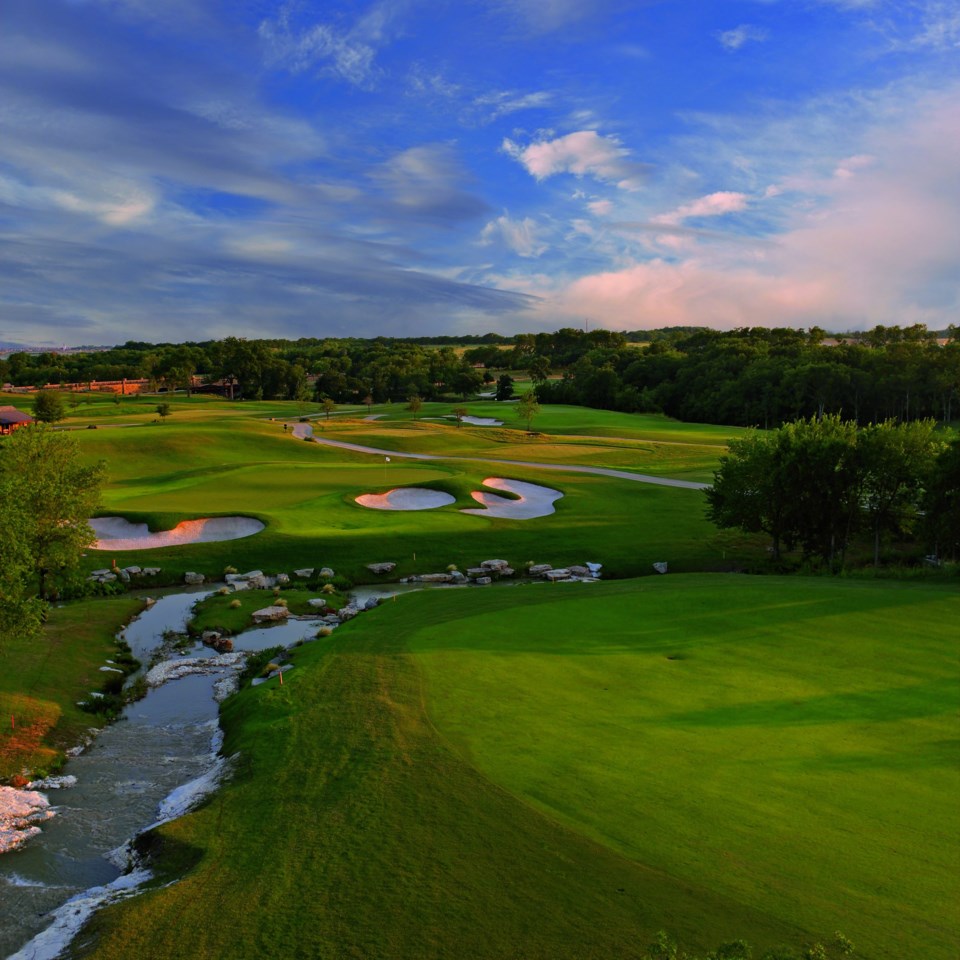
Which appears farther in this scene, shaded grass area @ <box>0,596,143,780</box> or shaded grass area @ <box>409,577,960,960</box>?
shaded grass area @ <box>0,596,143,780</box>

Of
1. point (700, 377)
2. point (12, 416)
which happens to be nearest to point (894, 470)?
point (12, 416)

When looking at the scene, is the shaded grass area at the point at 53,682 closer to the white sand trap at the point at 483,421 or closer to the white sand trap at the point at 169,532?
the white sand trap at the point at 169,532

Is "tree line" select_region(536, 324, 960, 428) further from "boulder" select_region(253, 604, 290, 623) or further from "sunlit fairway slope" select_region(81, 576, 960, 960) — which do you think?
"sunlit fairway slope" select_region(81, 576, 960, 960)

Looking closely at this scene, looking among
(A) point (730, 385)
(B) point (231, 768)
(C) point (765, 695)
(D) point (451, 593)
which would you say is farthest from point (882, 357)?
(B) point (231, 768)

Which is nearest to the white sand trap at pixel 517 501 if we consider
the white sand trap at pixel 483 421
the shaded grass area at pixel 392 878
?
the shaded grass area at pixel 392 878

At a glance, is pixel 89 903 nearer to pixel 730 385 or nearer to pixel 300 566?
pixel 300 566

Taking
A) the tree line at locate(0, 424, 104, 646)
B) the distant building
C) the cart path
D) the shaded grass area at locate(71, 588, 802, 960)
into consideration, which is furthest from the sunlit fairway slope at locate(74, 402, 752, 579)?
the shaded grass area at locate(71, 588, 802, 960)
